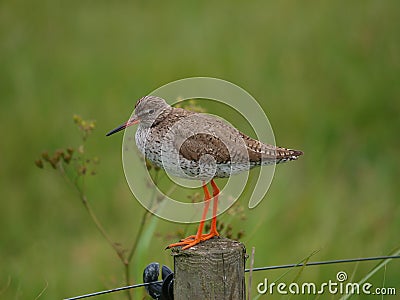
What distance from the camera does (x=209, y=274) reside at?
130 inches

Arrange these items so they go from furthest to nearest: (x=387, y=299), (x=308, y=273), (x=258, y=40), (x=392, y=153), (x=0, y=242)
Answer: (x=258, y=40) < (x=392, y=153) < (x=0, y=242) < (x=308, y=273) < (x=387, y=299)

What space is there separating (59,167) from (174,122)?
4.12ft

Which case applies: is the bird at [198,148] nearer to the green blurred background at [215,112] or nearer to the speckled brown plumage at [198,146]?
the speckled brown plumage at [198,146]

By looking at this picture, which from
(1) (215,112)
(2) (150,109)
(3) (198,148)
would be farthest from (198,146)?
(1) (215,112)

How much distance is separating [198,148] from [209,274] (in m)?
0.70

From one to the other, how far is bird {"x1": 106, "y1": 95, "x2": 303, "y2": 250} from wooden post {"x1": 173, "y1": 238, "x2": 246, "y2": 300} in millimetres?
312

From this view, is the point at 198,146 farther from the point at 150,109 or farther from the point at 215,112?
the point at 215,112

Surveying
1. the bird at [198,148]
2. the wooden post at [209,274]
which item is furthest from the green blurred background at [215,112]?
the wooden post at [209,274]

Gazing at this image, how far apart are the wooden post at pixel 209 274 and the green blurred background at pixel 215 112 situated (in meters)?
1.79

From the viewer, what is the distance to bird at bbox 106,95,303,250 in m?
3.71

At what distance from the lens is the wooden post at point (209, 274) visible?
129 inches

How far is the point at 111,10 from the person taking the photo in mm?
11367

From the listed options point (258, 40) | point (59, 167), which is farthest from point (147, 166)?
point (258, 40)

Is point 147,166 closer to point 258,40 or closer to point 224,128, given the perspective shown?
point 224,128
